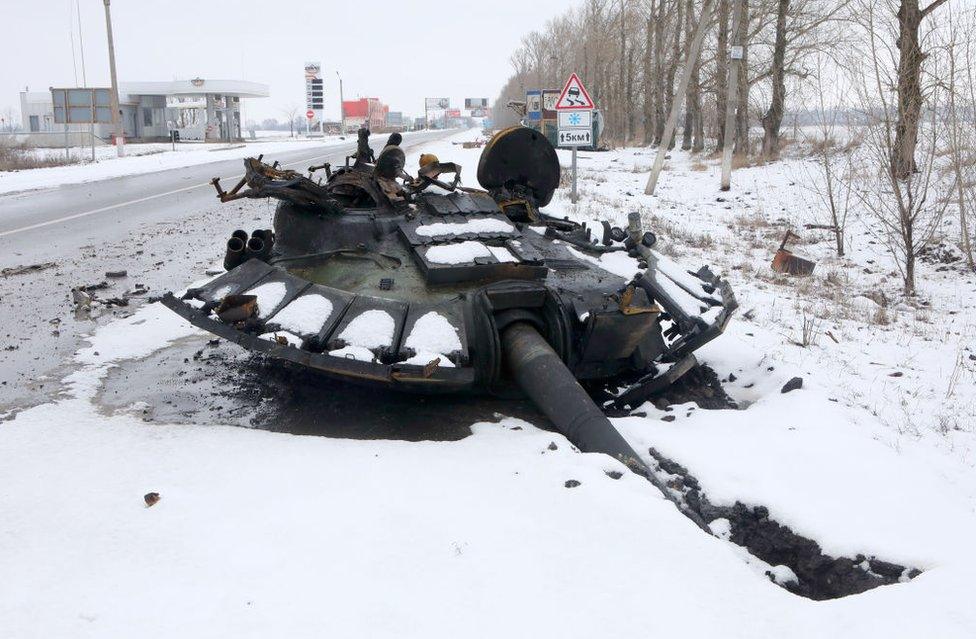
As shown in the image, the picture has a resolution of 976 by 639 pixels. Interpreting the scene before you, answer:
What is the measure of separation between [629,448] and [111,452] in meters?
2.66

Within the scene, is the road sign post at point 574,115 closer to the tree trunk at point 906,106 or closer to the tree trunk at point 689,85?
the tree trunk at point 906,106

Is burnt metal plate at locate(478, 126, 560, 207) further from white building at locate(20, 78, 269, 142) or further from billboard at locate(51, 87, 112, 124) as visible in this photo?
white building at locate(20, 78, 269, 142)

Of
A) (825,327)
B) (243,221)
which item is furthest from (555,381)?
(243,221)

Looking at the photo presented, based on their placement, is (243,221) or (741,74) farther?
(741,74)

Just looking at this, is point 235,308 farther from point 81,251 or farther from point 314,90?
point 314,90

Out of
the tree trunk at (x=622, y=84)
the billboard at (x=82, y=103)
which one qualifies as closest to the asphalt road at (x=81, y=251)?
the billboard at (x=82, y=103)

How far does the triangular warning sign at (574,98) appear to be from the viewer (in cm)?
1337

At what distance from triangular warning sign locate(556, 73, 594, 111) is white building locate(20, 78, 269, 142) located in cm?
4416

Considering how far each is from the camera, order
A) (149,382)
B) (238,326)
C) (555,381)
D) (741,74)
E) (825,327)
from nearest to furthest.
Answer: (555,381) → (238,326) → (149,382) → (825,327) → (741,74)

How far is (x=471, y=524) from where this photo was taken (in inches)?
132

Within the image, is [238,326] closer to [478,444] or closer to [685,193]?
[478,444]

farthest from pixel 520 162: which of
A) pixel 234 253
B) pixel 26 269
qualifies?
pixel 26 269

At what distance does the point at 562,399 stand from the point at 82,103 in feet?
113

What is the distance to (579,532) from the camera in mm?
3275
